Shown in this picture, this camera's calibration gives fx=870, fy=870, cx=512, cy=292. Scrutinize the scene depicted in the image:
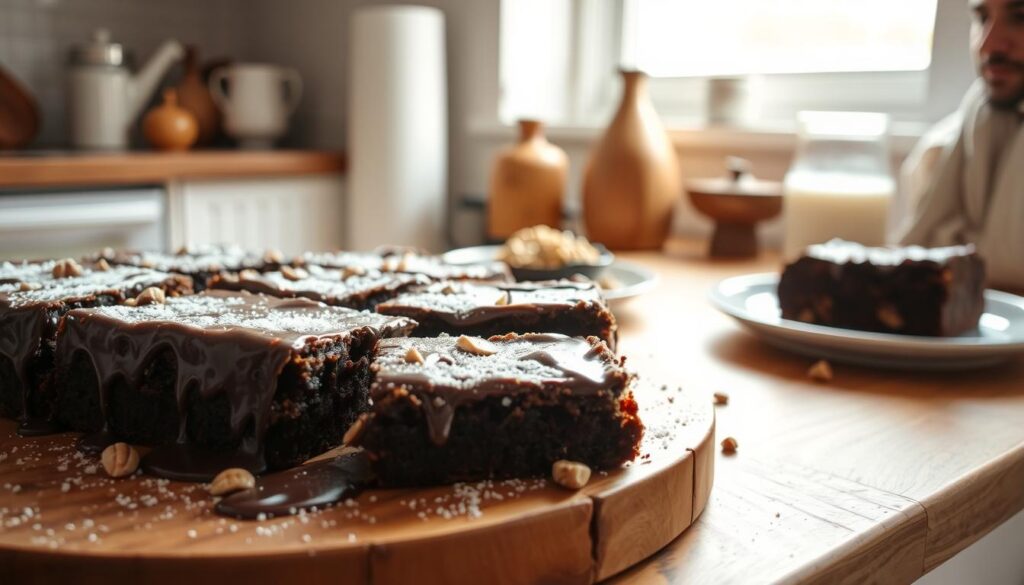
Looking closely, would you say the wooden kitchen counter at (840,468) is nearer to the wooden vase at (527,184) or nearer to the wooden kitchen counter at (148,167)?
the wooden vase at (527,184)

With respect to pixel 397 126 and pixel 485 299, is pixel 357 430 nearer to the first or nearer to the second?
pixel 485 299

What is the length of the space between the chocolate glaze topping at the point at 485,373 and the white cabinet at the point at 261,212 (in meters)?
2.00

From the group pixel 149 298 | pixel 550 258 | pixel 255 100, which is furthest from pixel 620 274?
pixel 255 100

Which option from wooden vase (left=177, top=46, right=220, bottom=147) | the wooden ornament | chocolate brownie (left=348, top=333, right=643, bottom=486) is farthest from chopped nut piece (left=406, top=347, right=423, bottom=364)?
wooden vase (left=177, top=46, right=220, bottom=147)

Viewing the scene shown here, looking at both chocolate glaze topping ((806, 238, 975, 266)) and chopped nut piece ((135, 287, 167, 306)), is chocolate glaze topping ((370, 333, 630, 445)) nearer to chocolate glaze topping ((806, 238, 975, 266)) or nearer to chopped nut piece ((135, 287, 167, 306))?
chopped nut piece ((135, 287, 167, 306))

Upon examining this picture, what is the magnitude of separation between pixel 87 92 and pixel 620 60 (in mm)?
1772

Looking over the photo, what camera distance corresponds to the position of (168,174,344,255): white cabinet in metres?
2.61

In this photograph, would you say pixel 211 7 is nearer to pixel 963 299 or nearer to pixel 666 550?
pixel 963 299

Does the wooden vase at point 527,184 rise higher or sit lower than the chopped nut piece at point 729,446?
higher

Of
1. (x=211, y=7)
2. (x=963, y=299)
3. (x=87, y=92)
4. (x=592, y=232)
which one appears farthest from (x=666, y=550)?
(x=211, y=7)

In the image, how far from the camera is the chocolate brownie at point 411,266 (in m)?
1.20

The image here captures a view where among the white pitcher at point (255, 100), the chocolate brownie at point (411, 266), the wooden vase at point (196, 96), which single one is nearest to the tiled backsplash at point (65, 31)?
the wooden vase at point (196, 96)

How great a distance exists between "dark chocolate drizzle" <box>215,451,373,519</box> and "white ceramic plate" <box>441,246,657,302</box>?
2.27ft

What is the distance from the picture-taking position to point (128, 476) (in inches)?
28.2
